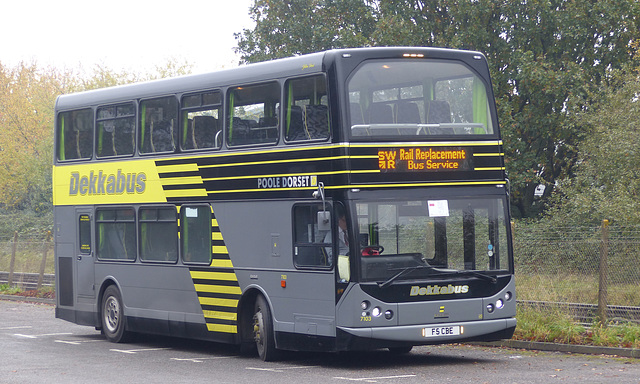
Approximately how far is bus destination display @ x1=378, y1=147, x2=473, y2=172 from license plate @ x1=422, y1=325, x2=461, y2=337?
6.82 feet

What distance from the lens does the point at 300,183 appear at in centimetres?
1402

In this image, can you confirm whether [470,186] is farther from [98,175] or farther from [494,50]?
[494,50]

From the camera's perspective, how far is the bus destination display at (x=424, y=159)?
13.5m

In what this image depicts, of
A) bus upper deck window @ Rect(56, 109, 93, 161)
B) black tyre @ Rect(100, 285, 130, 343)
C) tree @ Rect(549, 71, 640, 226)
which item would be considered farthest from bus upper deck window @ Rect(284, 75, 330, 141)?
tree @ Rect(549, 71, 640, 226)

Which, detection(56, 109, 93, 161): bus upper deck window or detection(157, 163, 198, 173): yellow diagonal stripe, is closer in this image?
detection(157, 163, 198, 173): yellow diagonal stripe

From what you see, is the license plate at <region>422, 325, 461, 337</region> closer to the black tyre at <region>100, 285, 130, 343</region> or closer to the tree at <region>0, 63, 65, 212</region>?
the black tyre at <region>100, 285, 130, 343</region>

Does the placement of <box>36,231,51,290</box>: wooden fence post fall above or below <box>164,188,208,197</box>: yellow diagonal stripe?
below

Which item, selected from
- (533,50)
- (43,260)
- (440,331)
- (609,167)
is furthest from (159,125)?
(533,50)

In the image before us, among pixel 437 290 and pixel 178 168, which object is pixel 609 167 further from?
pixel 437 290

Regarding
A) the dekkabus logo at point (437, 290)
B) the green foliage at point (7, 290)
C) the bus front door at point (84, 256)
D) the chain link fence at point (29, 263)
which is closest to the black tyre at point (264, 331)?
the dekkabus logo at point (437, 290)

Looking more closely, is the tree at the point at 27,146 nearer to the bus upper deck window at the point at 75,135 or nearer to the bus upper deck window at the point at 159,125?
the bus upper deck window at the point at 75,135

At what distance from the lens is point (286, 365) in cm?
1424

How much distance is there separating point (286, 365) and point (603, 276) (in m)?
5.47

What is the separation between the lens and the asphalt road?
12.5m
